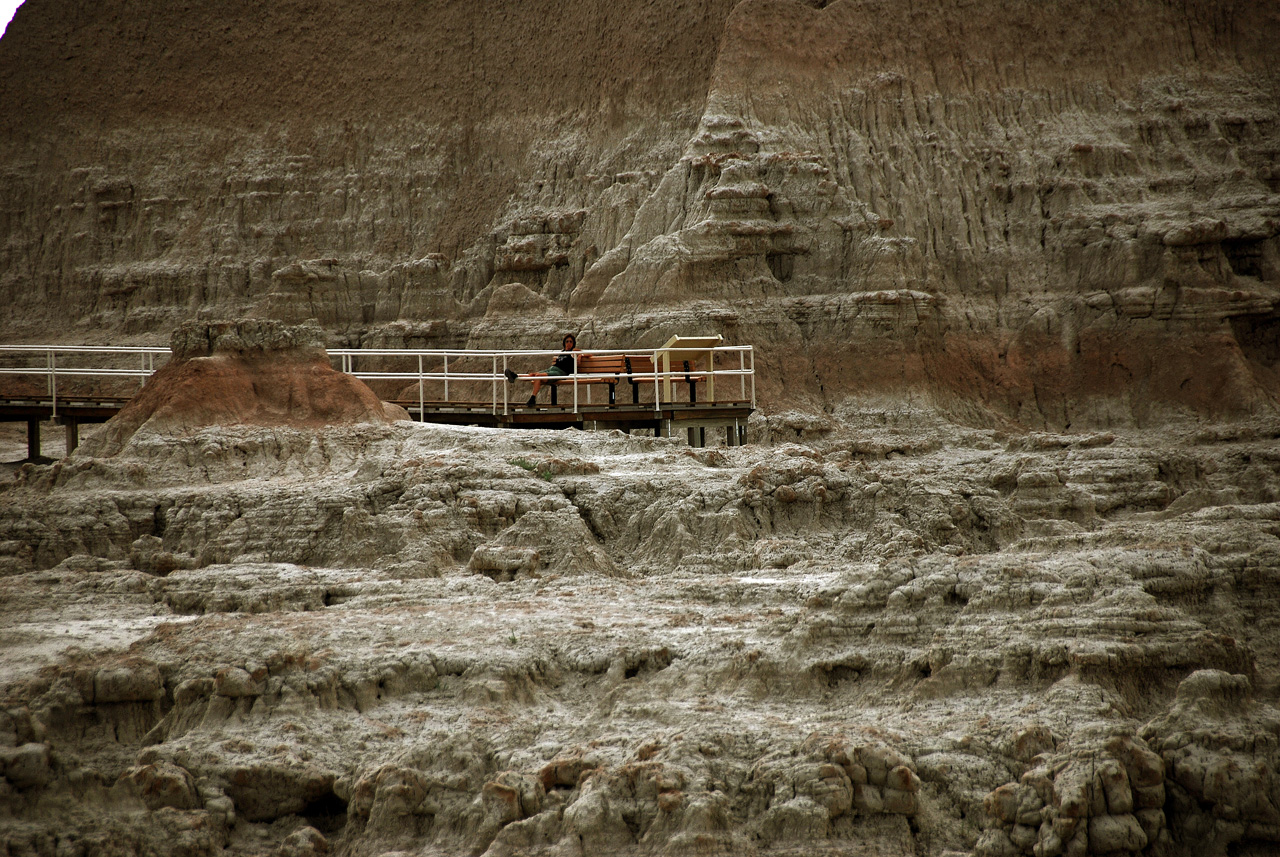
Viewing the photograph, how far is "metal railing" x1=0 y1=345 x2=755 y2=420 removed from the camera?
897 inches

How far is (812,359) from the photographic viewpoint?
102 feet

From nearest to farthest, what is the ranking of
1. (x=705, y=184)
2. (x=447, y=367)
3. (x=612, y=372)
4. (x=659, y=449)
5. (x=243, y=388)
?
(x=243, y=388)
(x=659, y=449)
(x=612, y=372)
(x=447, y=367)
(x=705, y=184)

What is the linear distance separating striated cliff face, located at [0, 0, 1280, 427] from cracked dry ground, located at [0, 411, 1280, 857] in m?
17.6

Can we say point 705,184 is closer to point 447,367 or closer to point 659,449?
point 447,367

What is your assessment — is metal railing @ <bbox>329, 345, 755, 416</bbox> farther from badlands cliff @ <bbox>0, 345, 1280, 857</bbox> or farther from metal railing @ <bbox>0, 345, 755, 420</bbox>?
badlands cliff @ <bbox>0, 345, 1280, 857</bbox>

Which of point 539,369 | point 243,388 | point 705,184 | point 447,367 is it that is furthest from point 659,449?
point 705,184

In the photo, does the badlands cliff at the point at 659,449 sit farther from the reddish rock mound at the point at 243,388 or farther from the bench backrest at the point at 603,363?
the bench backrest at the point at 603,363

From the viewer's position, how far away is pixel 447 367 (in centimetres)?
2991

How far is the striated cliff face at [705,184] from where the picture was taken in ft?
101

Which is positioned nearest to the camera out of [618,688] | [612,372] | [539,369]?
[618,688]

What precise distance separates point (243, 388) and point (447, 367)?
12122 mm

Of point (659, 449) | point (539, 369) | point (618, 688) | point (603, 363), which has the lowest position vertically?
point (618, 688)

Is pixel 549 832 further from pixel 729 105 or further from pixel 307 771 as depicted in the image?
pixel 729 105

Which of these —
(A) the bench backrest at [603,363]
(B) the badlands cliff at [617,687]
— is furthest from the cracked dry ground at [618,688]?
(A) the bench backrest at [603,363]
